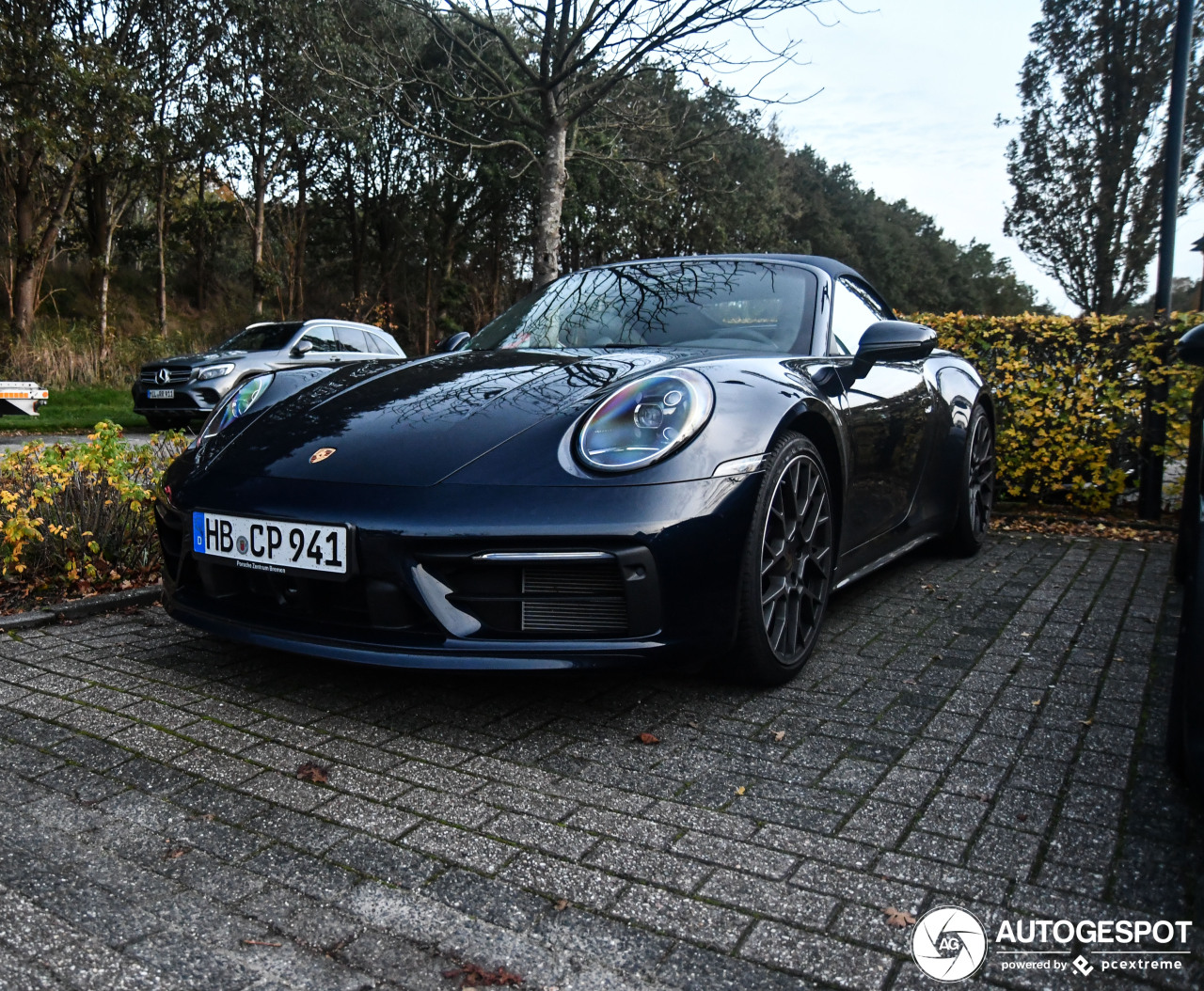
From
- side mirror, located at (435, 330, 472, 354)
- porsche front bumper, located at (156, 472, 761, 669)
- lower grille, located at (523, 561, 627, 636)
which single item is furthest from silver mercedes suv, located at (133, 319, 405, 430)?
lower grille, located at (523, 561, 627, 636)

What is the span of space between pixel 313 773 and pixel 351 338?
12.1 meters

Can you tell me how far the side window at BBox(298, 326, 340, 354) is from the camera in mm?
13203

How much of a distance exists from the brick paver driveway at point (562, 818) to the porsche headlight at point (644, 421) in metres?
0.72

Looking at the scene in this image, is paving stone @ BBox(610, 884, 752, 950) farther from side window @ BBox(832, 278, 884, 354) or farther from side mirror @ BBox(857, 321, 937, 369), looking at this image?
side window @ BBox(832, 278, 884, 354)

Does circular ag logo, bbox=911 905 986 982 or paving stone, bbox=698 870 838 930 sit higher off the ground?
circular ag logo, bbox=911 905 986 982

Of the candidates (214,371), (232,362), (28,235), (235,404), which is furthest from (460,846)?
(28,235)

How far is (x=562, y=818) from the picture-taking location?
83.2 inches

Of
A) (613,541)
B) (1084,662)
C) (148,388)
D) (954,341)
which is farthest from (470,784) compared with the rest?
(148,388)

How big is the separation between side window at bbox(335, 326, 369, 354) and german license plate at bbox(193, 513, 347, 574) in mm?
11261

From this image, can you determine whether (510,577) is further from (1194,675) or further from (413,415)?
(1194,675)

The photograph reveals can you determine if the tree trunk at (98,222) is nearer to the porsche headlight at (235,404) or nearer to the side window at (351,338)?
the side window at (351,338)

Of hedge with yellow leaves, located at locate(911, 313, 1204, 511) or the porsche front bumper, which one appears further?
hedge with yellow leaves, located at locate(911, 313, 1204, 511)

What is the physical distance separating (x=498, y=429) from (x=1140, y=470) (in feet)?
17.4


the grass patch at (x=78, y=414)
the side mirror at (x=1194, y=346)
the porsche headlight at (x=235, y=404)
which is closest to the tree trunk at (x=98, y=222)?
the grass patch at (x=78, y=414)
